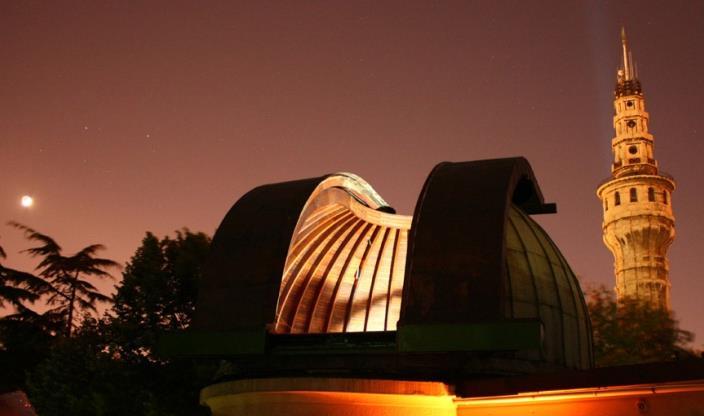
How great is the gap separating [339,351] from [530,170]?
273 inches

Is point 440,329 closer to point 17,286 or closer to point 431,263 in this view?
point 431,263

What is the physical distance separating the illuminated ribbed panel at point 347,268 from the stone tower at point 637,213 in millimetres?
61398

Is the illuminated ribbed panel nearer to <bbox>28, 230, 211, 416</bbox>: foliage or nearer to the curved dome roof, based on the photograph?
the curved dome roof

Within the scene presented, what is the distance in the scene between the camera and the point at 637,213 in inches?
3334

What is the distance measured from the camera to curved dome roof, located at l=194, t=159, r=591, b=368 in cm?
1784

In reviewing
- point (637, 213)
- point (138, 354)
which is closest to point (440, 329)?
point (138, 354)

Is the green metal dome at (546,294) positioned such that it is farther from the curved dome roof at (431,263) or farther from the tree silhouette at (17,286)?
the tree silhouette at (17,286)

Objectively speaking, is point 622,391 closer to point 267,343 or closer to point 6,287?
point 267,343

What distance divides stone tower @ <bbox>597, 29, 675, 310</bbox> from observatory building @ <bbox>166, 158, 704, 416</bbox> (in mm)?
64643

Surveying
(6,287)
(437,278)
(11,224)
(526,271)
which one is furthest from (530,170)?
(11,224)

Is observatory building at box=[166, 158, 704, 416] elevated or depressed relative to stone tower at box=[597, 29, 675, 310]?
depressed

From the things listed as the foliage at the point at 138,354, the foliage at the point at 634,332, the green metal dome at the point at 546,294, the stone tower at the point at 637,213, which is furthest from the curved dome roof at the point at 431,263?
the stone tower at the point at 637,213

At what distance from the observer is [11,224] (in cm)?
4762

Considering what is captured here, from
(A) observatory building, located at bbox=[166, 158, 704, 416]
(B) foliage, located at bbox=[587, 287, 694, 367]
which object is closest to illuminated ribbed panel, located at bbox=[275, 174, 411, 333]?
(A) observatory building, located at bbox=[166, 158, 704, 416]
